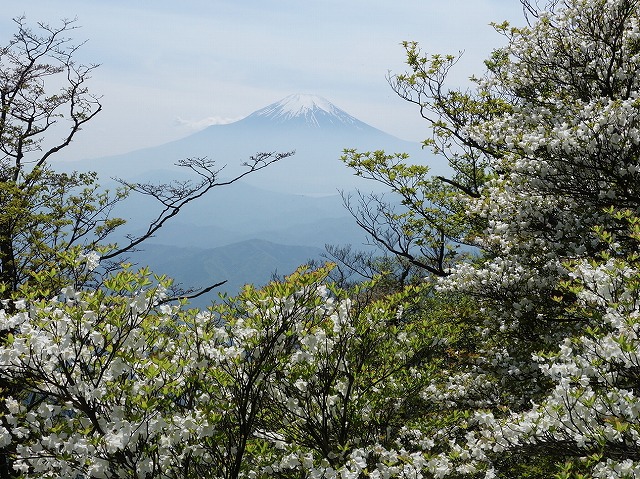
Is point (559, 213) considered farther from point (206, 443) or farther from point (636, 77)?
point (206, 443)

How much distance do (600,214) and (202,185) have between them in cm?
1368

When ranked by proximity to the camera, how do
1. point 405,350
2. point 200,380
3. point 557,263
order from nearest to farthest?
point 200,380 < point 405,350 < point 557,263

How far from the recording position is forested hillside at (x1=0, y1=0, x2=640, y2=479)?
5.12 meters

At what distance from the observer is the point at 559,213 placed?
30.7 feet

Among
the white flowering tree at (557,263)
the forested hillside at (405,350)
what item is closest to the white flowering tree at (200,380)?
the forested hillside at (405,350)

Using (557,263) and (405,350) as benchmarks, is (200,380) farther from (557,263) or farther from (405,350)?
(557,263)

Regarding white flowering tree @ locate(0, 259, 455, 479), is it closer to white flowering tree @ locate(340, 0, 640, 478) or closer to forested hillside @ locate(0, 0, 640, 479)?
forested hillside @ locate(0, 0, 640, 479)

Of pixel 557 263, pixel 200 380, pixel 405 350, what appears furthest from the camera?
pixel 557 263

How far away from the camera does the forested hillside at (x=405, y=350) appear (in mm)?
5121

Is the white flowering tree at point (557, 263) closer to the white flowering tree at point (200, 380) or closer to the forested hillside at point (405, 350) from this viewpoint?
the forested hillside at point (405, 350)

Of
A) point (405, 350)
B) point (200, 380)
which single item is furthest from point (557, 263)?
point (200, 380)

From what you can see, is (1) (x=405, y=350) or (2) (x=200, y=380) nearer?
(2) (x=200, y=380)

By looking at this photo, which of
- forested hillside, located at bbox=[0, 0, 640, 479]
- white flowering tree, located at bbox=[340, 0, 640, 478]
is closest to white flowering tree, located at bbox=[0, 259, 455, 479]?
forested hillside, located at bbox=[0, 0, 640, 479]

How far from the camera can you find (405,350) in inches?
291
